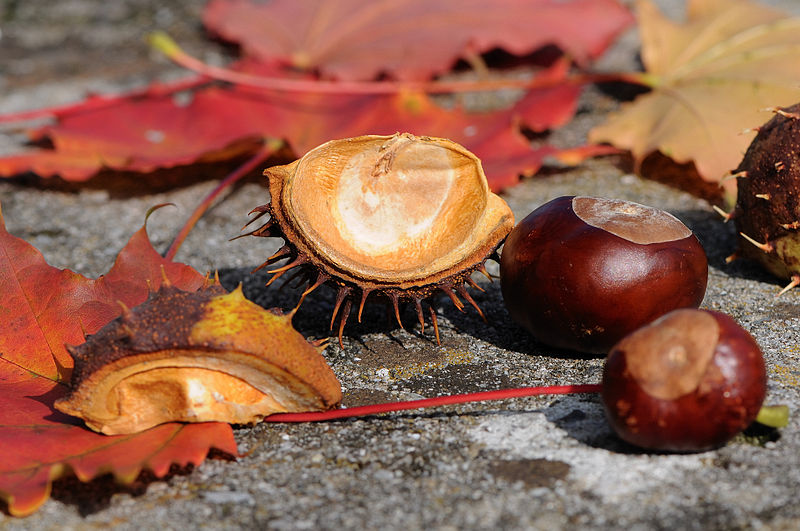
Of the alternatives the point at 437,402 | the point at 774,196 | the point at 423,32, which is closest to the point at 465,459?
the point at 437,402

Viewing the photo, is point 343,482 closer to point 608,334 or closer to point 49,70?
point 608,334

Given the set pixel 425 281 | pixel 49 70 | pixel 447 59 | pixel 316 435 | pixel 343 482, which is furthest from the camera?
pixel 49 70

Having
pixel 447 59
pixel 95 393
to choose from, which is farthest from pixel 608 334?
pixel 447 59

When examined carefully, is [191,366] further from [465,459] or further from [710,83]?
[710,83]

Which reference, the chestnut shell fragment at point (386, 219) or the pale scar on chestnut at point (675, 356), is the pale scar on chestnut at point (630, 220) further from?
the pale scar on chestnut at point (675, 356)

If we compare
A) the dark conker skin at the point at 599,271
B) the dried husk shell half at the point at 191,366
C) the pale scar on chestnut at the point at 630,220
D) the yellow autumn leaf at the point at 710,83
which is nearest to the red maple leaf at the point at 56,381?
the dried husk shell half at the point at 191,366

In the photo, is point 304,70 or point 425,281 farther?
point 304,70

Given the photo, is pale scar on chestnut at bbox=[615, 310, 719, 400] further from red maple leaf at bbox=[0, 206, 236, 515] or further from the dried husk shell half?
red maple leaf at bbox=[0, 206, 236, 515]

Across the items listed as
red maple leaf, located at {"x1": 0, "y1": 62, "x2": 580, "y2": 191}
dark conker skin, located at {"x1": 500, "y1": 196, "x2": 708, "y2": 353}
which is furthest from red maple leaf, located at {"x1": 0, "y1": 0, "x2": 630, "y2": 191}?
dark conker skin, located at {"x1": 500, "y1": 196, "x2": 708, "y2": 353}
